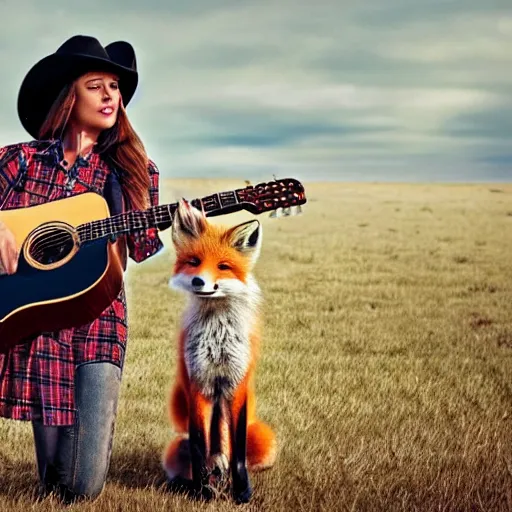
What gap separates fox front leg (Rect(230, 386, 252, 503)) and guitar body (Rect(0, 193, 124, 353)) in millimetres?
856

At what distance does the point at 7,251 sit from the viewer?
4484 mm

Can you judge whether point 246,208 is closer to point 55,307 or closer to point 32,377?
point 55,307

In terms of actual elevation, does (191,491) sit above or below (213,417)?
below

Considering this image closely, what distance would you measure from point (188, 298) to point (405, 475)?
5.58 feet

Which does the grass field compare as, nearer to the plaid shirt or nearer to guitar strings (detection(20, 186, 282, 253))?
guitar strings (detection(20, 186, 282, 253))

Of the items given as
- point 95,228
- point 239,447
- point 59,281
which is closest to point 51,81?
point 95,228

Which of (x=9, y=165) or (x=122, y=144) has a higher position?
(x=122, y=144)

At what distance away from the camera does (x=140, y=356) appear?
25.3ft

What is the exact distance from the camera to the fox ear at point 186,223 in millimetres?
4105

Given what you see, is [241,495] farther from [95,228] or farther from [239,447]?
[95,228]

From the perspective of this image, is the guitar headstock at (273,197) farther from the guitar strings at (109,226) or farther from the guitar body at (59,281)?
the guitar body at (59,281)

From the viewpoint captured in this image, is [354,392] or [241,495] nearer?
[241,495]

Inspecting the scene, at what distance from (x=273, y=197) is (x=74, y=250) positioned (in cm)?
108

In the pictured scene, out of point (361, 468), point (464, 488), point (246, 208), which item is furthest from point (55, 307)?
point (464, 488)
